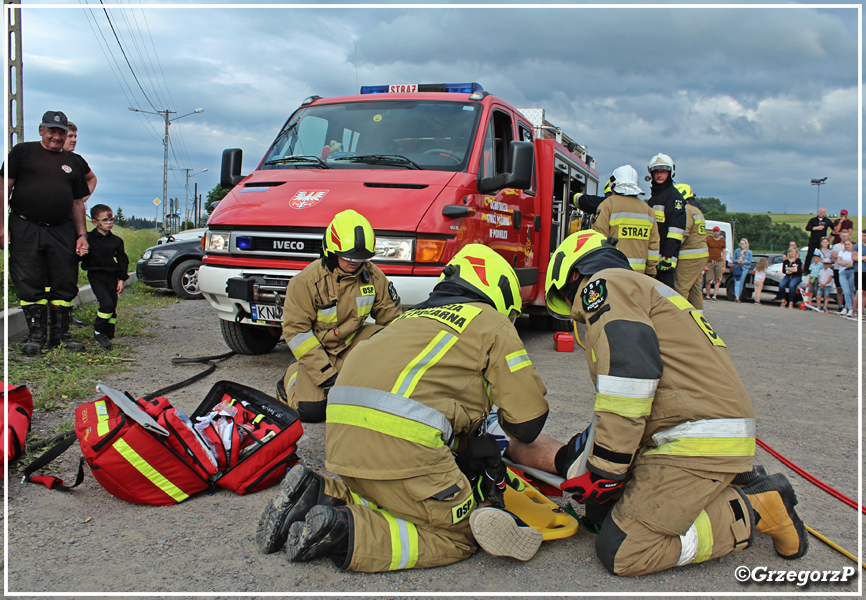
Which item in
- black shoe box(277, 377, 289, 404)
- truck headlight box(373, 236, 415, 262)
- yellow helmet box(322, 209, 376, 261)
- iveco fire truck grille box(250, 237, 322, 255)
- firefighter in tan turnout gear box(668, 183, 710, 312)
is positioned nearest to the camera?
yellow helmet box(322, 209, 376, 261)

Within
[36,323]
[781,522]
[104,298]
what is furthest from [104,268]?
[781,522]

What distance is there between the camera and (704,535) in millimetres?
2324

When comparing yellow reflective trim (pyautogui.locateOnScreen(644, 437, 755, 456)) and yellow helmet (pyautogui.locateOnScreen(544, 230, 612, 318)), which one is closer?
yellow reflective trim (pyautogui.locateOnScreen(644, 437, 755, 456))

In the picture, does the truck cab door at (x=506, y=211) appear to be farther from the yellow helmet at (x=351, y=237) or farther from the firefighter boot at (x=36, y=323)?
the firefighter boot at (x=36, y=323)

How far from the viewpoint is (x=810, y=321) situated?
10938mm

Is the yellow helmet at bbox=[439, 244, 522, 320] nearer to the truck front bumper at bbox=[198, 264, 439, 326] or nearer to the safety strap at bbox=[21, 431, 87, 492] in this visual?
the truck front bumper at bbox=[198, 264, 439, 326]

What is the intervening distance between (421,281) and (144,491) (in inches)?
93.0

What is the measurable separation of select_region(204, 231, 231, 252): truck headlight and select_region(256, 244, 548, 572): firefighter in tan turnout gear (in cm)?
288

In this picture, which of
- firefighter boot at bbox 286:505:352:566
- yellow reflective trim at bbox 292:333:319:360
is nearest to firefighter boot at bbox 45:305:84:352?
yellow reflective trim at bbox 292:333:319:360

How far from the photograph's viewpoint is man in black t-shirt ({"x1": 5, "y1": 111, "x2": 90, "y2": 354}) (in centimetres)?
515

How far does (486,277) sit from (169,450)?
1601mm

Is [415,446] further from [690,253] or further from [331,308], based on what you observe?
[690,253]

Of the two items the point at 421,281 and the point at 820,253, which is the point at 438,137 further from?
the point at 820,253

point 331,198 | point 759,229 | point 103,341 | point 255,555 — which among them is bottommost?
→ point 255,555
